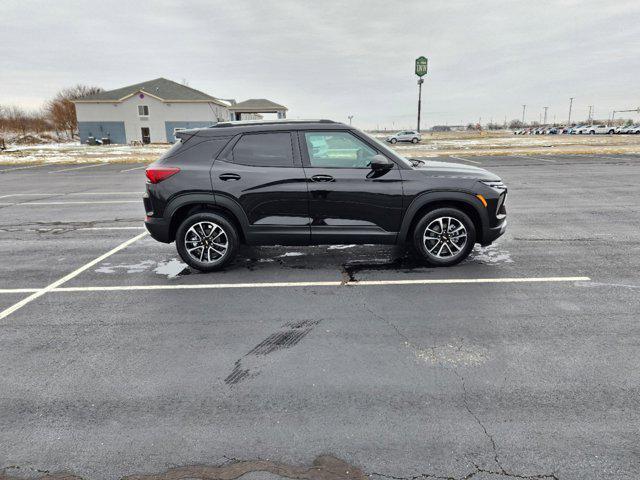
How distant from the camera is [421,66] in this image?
50.3m

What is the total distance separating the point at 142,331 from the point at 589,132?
101 metres

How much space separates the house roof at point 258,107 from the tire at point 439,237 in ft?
173

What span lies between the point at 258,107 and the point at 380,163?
5718cm

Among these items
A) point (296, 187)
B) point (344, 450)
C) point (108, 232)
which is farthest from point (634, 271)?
point (108, 232)

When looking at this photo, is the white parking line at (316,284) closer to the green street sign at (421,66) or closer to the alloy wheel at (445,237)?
the alloy wheel at (445,237)

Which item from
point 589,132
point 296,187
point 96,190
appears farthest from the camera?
point 589,132

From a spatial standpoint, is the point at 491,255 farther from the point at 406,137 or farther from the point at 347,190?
the point at 406,137

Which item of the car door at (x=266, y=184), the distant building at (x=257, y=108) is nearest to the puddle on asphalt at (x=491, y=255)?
the car door at (x=266, y=184)

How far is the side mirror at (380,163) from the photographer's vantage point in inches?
216

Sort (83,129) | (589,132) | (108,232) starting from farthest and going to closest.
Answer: (589,132) < (83,129) < (108,232)

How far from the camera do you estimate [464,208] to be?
5902 millimetres

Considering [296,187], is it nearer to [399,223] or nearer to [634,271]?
[399,223]

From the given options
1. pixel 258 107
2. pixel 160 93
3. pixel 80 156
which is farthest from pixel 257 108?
pixel 80 156

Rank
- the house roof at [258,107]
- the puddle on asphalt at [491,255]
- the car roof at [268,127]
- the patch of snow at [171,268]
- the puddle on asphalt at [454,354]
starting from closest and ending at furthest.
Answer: the puddle on asphalt at [454,354]
the car roof at [268,127]
the patch of snow at [171,268]
the puddle on asphalt at [491,255]
the house roof at [258,107]
